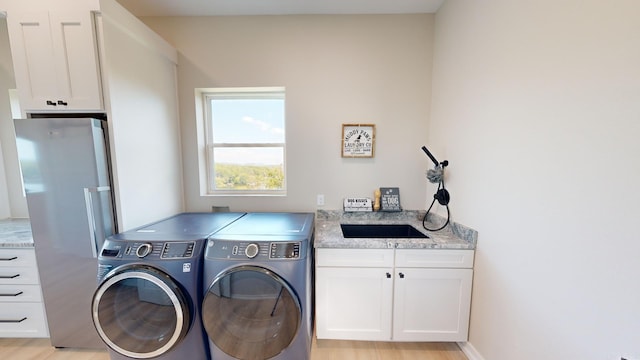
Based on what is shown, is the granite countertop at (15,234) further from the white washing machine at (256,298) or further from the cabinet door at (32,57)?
the white washing machine at (256,298)

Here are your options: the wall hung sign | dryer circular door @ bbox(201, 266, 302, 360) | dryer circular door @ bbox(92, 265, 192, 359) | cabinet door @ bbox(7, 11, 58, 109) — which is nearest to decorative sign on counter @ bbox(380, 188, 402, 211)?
the wall hung sign

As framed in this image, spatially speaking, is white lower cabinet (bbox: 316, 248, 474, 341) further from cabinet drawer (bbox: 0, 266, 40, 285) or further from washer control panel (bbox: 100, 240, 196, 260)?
cabinet drawer (bbox: 0, 266, 40, 285)

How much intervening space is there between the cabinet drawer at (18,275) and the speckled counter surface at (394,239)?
211 cm

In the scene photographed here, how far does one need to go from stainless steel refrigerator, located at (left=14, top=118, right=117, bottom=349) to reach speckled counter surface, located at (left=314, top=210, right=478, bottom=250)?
5.13 ft

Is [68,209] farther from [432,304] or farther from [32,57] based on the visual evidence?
[432,304]

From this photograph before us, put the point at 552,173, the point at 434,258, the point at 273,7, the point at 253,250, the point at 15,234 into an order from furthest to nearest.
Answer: the point at 273,7
the point at 15,234
the point at 434,258
the point at 253,250
the point at 552,173

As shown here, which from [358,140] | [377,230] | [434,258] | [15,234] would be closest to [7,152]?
[15,234]

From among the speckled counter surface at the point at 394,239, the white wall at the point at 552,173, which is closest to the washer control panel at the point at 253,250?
the speckled counter surface at the point at 394,239

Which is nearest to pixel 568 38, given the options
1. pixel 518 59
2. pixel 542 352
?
pixel 518 59

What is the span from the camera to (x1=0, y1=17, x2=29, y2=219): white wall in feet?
6.37

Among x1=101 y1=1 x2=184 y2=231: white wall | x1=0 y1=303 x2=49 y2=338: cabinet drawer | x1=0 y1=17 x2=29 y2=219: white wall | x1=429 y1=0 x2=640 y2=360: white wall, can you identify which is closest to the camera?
x1=429 y1=0 x2=640 y2=360: white wall

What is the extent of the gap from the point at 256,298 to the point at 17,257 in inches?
73.2

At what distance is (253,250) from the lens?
126 centimetres

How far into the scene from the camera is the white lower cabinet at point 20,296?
1530 millimetres
